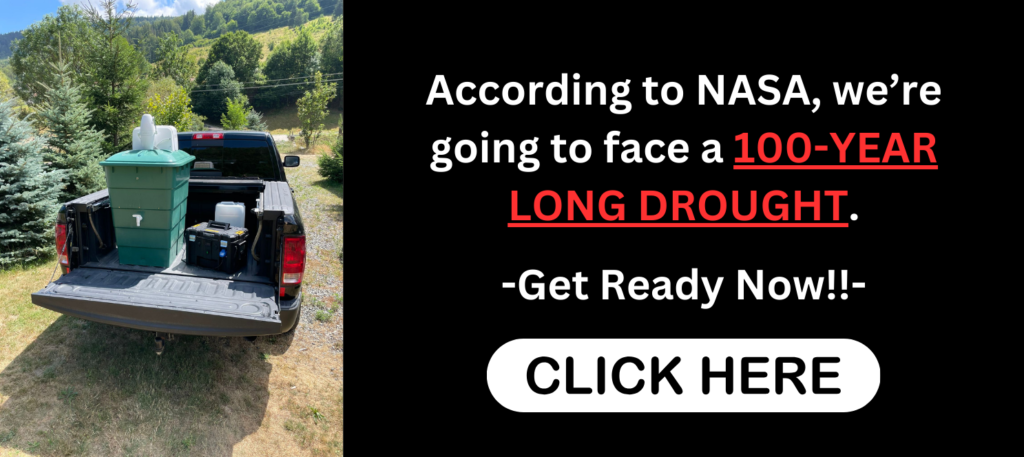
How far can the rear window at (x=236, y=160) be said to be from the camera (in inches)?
222

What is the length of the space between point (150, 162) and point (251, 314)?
1520 millimetres

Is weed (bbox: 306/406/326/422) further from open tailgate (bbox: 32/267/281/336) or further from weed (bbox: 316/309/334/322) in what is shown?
weed (bbox: 316/309/334/322)

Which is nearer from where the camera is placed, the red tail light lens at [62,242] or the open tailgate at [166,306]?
the open tailgate at [166,306]

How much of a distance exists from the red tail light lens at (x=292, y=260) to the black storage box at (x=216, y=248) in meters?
0.62

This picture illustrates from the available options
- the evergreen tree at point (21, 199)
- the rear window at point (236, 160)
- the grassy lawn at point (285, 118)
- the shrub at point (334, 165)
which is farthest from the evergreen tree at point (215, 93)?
the rear window at point (236, 160)

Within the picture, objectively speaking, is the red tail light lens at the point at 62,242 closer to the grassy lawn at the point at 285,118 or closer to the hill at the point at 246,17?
the grassy lawn at the point at 285,118

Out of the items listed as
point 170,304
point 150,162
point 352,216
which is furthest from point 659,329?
point 150,162

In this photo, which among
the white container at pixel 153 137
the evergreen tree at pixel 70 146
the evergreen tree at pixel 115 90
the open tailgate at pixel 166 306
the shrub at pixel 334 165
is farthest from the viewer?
the shrub at pixel 334 165

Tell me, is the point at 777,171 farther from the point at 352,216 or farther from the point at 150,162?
the point at 150,162

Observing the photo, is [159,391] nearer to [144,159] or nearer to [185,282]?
[185,282]

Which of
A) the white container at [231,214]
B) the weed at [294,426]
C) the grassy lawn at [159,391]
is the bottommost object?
the weed at [294,426]

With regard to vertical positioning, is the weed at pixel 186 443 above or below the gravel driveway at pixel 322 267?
below

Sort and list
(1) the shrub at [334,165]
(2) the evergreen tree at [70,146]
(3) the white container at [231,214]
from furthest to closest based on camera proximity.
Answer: (1) the shrub at [334,165] < (2) the evergreen tree at [70,146] < (3) the white container at [231,214]

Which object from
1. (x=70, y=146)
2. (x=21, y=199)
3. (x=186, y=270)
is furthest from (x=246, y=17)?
(x=186, y=270)
